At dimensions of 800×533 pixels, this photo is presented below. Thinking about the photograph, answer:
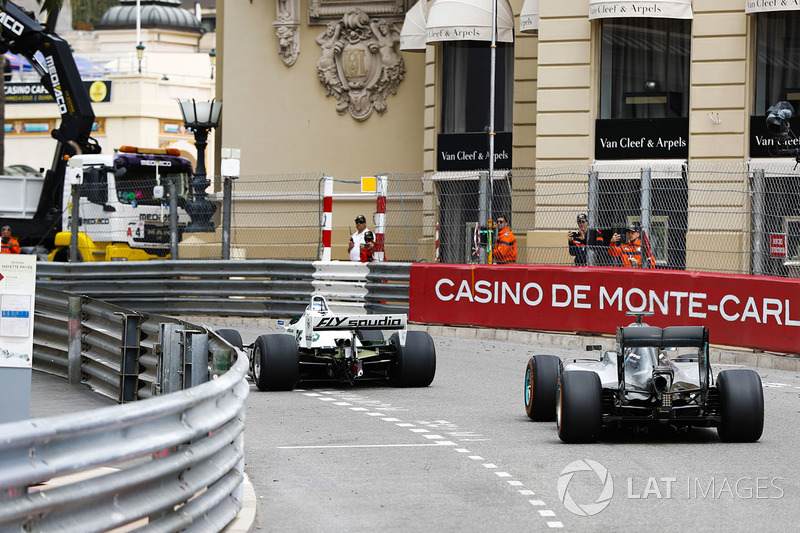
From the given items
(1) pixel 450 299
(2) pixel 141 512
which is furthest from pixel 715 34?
(2) pixel 141 512

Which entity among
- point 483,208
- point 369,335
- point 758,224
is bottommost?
point 369,335

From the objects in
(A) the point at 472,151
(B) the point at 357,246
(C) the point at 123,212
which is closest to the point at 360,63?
(A) the point at 472,151

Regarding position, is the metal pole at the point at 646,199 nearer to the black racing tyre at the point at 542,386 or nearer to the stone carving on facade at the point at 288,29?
the black racing tyre at the point at 542,386

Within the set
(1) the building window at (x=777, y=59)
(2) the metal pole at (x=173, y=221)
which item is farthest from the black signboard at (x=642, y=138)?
(2) the metal pole at (x=173, y=221)

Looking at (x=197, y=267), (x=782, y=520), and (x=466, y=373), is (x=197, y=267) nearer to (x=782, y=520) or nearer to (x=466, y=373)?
(x=466, y=373)

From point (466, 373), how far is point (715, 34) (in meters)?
10.0

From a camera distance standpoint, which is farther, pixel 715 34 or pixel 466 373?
pixel 715 34

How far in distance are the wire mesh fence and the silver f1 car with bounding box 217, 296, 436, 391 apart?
17.0 feet

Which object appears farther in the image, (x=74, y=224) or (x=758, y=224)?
(x=74, y=224)

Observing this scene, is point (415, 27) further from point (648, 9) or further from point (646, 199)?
point (646, 199)

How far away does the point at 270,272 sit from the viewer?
888 inches

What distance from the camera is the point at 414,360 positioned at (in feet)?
47.4

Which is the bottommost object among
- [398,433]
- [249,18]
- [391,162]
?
[398,433]

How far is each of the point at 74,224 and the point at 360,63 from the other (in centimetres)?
797
